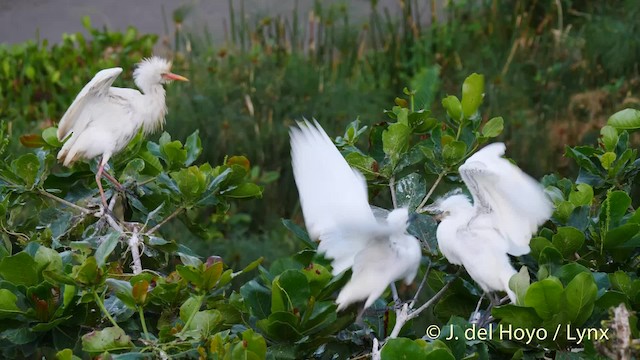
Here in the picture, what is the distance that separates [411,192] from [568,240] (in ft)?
1.04

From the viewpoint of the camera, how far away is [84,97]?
287cm

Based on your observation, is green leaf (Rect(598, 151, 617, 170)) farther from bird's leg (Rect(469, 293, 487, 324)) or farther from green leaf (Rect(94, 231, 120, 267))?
green leaf (Rect(94, 231, 120, 267))

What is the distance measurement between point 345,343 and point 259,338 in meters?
0.32

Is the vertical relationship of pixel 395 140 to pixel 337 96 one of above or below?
above

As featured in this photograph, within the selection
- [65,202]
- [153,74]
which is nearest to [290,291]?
[65,202]

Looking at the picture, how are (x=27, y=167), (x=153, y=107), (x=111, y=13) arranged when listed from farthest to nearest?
(x=111, y=13)
(x=153, y=107)
(x=27, y=167)

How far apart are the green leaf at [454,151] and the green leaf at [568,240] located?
242 mm

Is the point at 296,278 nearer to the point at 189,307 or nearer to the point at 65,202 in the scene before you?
the point at 189,307

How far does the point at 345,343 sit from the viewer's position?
1714 millimetres

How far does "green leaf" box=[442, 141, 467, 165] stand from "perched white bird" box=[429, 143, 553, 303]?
0.07m

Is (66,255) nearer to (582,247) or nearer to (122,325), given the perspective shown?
(122,325)

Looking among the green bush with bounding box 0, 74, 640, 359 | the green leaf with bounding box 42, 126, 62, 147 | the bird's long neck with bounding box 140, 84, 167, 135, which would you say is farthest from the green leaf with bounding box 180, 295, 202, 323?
the bird's long neck with bounding box 140, 84, 167, 135

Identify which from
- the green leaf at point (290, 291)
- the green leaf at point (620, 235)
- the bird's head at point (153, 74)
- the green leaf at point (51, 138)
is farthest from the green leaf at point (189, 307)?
the bird's head at point (153, 74)

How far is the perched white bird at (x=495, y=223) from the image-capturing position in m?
1.74
